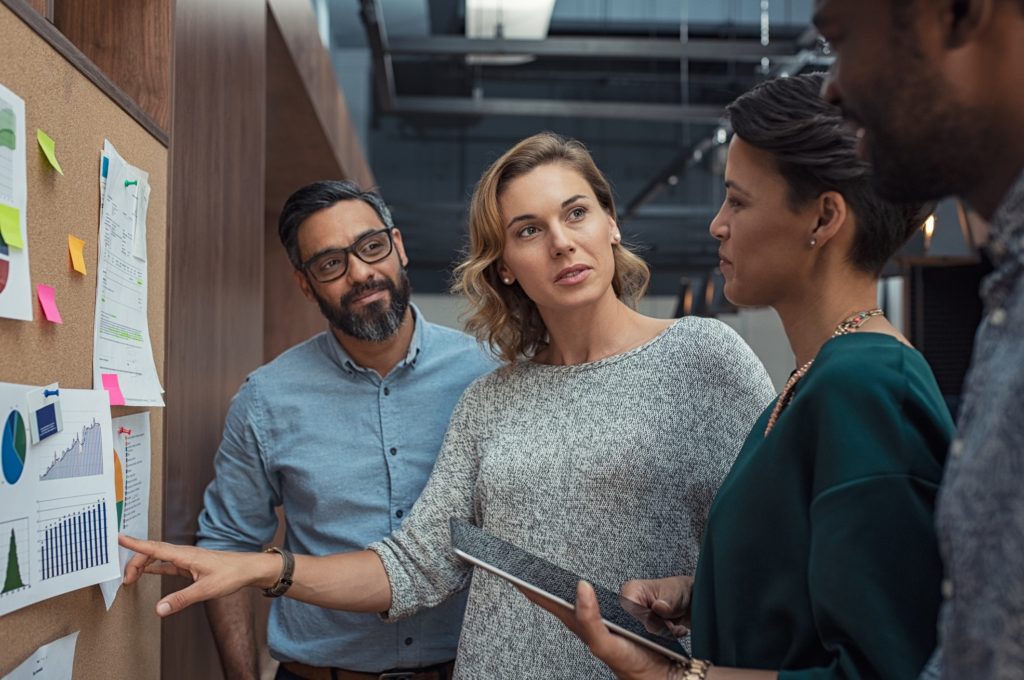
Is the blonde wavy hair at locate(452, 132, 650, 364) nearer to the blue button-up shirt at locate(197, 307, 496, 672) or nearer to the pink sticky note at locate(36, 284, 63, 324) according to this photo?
the blue button-up shirt at locate(197, 307, 496, 672)

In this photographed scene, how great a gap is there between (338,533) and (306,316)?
16.3 feet

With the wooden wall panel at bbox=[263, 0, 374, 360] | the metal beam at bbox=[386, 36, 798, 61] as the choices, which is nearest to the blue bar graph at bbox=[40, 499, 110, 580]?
the wooden wall panel at bbox=[263, 0, 374, 360]

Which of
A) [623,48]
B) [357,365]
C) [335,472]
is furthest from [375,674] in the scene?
[623,48]

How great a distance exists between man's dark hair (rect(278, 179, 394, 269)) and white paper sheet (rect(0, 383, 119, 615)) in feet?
2.53

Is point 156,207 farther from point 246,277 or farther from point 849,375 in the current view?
point 849,375

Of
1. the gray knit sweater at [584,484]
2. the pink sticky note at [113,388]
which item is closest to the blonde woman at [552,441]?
the gray knit sweater at [584,484]

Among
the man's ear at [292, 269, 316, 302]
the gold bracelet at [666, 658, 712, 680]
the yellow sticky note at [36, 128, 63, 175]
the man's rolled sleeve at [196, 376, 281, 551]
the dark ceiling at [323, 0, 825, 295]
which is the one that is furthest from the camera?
the dark ceiling at [323, 0, 825, 295]

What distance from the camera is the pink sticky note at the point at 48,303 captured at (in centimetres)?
142

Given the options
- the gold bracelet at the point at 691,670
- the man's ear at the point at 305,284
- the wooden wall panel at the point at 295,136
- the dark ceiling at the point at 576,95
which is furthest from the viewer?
the dark ceiling at the point at 576,95

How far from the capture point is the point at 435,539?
1.90 meters

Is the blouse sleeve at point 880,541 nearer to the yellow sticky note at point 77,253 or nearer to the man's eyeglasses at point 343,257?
the yellow sticky note at point 77,253

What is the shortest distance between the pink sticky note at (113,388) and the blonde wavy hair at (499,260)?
25.7 inches

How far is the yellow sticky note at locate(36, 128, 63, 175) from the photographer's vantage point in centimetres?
140

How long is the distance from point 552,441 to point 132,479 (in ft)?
2.38
